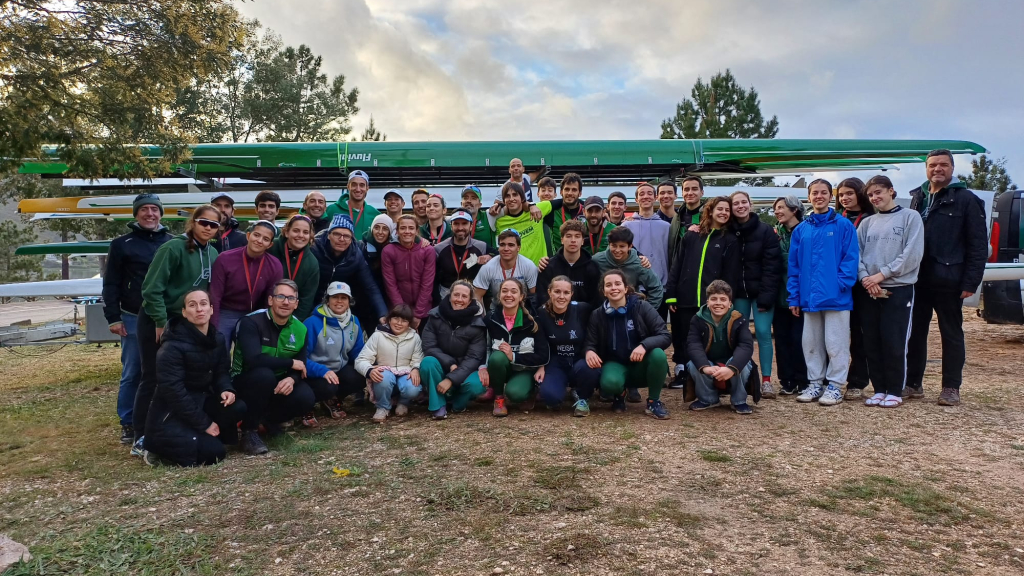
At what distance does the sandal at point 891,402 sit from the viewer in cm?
487

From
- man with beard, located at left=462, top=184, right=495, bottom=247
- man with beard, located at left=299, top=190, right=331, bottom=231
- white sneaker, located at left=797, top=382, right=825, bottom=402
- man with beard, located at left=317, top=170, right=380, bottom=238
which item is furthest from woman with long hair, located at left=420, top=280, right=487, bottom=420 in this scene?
white sneaker, located at left=797, top=382, right=825, bottom=402

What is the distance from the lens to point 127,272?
449 centimetres

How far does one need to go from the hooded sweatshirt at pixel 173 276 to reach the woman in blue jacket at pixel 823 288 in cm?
483

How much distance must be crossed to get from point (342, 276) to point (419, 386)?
1.19m

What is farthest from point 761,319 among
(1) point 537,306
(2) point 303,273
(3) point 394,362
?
(2) point 303,273

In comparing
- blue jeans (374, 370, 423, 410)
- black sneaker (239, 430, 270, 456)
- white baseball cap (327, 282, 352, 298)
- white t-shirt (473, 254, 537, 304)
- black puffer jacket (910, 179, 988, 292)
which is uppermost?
black puffer jacket (910, 179, 988, 292)

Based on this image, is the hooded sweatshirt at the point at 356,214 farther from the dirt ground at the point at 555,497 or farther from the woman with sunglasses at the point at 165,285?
the dirt ground at the point at 555,497

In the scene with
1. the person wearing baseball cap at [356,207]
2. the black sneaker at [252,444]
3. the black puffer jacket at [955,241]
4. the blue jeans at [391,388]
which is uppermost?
the person wearing baseball cap at [356,207]

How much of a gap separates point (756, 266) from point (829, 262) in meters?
0.57

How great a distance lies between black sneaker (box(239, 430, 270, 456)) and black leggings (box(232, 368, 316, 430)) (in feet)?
0.16

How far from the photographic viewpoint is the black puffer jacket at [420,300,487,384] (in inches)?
195

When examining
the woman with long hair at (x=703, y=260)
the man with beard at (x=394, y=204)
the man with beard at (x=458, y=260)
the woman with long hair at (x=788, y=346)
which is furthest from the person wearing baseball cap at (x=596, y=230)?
the man with beard at (x=394, y=204)

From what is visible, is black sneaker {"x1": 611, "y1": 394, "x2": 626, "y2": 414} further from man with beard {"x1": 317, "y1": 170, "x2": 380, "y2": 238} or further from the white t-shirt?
man with beard {"x1": 317, "y1": 170, "x2": 380, "y2": 238}

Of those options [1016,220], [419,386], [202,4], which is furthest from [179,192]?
[1016,220]
